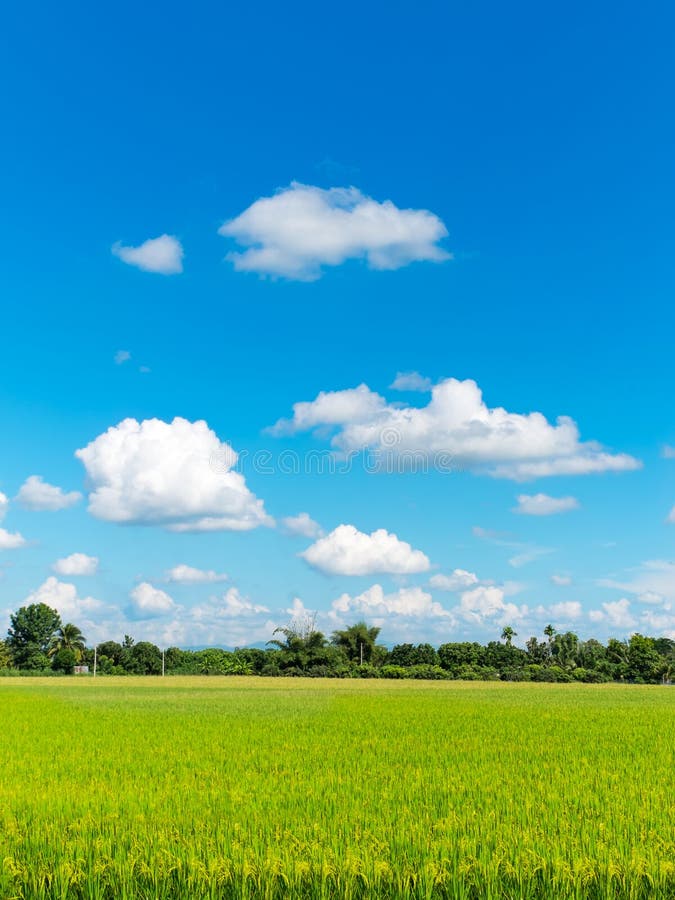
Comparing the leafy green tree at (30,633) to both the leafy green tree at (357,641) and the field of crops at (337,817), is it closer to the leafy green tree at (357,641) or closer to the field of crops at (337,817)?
the leafy green tree at (357,641)

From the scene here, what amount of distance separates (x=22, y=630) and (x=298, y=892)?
11006 centimetres

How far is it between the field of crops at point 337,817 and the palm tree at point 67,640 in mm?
96569

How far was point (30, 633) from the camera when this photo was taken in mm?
106000

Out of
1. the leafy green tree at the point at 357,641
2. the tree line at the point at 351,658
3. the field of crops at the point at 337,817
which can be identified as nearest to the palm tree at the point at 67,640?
the tree line at the point at 351,658

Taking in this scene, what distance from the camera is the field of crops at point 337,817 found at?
260 inches

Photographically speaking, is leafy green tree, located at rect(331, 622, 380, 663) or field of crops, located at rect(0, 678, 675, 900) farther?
leafy green tree, located at rect(331, 622, 380, 663)

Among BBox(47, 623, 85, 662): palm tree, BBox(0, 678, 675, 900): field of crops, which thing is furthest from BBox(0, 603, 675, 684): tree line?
BBox(0, 678, 675, 900): field of crops

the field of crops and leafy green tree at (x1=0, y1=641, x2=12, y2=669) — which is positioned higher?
the field of crops

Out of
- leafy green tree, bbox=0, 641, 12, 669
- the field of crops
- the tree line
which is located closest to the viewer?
the field of crops

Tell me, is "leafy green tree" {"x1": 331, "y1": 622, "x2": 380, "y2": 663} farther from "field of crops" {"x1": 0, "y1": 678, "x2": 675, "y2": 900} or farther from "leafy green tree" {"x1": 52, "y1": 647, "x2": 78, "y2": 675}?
"field of crops" {"x1": 0, "y1": 678, "x2": 675, "y2": 900}

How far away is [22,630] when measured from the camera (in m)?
106

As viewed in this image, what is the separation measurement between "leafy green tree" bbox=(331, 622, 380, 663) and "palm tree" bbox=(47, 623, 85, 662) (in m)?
41.5

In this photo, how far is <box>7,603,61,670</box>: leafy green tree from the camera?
344 feet

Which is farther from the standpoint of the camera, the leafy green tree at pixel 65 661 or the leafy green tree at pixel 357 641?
the leafy green tree at pixel 65 661
